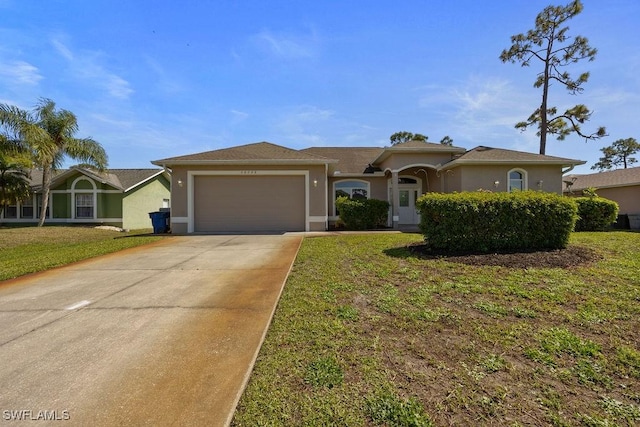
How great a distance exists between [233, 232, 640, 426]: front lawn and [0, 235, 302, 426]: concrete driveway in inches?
13.7

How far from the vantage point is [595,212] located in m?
12.4

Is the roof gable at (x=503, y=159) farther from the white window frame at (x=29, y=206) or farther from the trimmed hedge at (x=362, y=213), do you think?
the white window frame at (x=29, y=206)

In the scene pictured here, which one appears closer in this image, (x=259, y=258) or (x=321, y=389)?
(x=321, y=389)

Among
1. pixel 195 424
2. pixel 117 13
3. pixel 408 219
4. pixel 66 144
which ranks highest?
pixel 117 13

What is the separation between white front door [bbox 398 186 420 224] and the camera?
16438 mm

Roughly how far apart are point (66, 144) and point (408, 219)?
65.6 ft

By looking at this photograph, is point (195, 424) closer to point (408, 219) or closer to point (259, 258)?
point (259, 258)

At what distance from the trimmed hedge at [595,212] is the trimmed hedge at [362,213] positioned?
7924 millimetres

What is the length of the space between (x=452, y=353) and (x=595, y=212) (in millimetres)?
14113

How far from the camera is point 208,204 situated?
1328cm

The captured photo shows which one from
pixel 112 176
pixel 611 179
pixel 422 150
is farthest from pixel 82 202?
pixel 611 179

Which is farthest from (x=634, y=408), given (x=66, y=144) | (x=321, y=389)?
(x=66, y=144)

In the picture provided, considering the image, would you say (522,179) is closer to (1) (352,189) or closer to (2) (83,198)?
(1) (352,189)

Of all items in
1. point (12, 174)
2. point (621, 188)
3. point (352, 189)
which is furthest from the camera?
point (621, 188)
